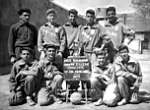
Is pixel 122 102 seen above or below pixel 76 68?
below

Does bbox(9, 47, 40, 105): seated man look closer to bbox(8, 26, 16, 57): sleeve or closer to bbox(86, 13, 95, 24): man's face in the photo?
bbox(8, 26, 16, 57): sleeve

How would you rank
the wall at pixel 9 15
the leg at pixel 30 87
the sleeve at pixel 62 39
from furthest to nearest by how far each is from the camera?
the wall at pixel 9 15, the sleeve at pixel 62 39, the leg at pixel 30 87

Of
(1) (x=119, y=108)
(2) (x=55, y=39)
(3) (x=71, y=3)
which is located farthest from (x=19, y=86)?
(3) (x=71, y=3)

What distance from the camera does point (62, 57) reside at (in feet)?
14.6

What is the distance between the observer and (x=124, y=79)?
3.84 meters

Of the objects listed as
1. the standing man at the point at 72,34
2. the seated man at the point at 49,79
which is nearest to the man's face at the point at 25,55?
the seated man at the point at 49,79

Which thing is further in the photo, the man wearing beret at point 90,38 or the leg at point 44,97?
the man wearing beret at point 90,38

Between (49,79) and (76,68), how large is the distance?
1.79ft

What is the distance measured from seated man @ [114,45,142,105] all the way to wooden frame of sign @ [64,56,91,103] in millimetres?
551

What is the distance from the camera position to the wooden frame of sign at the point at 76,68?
4.13 m

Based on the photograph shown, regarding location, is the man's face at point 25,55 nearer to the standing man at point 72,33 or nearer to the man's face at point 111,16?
the standing man at point 72,33

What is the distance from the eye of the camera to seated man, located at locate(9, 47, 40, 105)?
3.98 m

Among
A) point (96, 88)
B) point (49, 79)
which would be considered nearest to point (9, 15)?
point (49, 79)

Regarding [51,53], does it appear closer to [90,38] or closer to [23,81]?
[23,81]
